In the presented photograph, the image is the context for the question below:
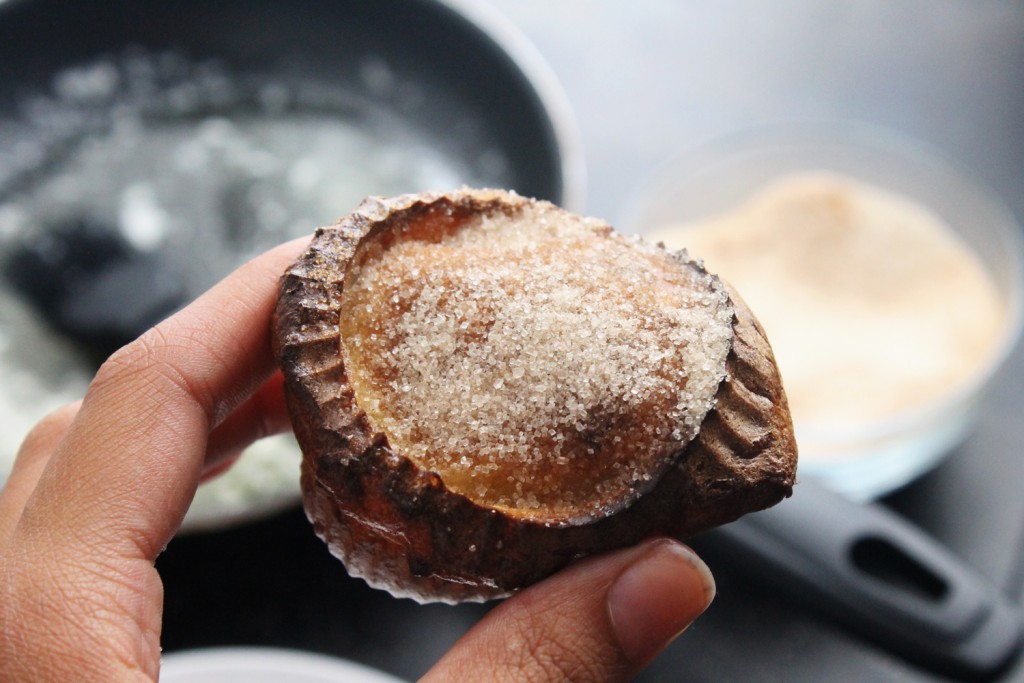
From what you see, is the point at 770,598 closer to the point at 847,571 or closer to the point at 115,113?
the point at 847,571

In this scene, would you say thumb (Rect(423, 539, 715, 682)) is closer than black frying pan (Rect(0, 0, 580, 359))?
Yes

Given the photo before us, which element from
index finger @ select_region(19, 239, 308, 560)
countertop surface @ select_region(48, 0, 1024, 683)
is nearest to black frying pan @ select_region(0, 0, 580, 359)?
countertop surface @ select_region(48, 0, 1024, 683)

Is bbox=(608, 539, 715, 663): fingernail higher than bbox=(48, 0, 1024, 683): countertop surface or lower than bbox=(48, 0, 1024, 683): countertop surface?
lower

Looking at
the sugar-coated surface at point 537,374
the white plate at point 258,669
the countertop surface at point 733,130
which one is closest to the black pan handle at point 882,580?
the countertop surface at point 733,130

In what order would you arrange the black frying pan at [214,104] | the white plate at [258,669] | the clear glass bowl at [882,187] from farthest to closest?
the black frying pan at [214,104] → the clear glass bowl at [882,187] → the white plate at [258,669]

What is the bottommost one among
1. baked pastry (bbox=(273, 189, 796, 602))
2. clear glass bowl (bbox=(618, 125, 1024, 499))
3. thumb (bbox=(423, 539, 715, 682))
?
thumb (bbox=(423, 539, 715, 682))

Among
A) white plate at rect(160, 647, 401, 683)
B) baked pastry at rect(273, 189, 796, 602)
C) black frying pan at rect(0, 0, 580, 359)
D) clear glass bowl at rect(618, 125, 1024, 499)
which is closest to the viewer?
baked pastry at rect(273, 189, 796, 602)

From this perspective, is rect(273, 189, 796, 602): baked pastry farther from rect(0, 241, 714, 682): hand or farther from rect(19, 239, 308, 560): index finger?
rect(19, 239, 308, 560): index finger

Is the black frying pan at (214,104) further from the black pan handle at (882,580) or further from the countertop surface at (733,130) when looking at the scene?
the black pan handle at (882,580)
